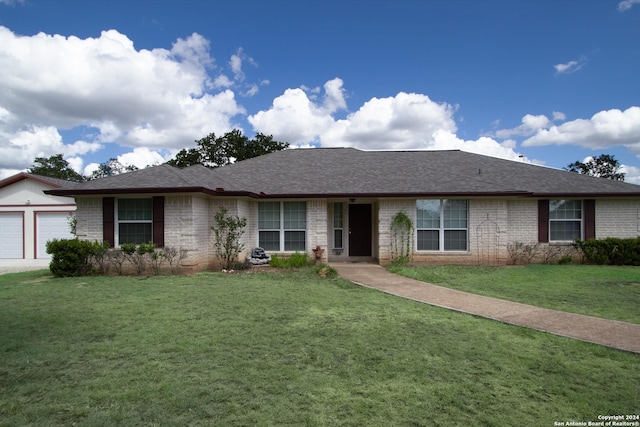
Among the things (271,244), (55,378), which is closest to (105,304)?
(55,378)

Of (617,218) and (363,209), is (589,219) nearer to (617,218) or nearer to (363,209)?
(617,218)

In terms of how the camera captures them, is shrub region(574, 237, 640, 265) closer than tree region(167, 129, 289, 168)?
Yes

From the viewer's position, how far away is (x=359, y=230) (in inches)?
629

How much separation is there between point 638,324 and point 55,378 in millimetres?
8326

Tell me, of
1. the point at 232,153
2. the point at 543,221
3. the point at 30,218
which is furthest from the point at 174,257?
the point at 232,153

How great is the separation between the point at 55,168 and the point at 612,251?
57.7 m

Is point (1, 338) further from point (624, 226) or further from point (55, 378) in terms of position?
point (624, 226)

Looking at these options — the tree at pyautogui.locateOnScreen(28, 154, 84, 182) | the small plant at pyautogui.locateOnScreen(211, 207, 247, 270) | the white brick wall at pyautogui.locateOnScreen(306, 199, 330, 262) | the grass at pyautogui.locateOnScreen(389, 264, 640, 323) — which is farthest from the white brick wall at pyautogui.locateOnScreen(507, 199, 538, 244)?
the tree at pyautogui.locateOnScreen(28, 154, 84, 182)

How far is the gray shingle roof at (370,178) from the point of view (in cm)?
1251

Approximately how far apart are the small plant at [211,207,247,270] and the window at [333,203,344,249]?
14.1 feet

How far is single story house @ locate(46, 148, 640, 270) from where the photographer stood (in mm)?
12023

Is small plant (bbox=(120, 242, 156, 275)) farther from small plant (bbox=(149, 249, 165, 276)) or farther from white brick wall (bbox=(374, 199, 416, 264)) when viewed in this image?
white brick wall (bbox=(374, 199, 416, 264))

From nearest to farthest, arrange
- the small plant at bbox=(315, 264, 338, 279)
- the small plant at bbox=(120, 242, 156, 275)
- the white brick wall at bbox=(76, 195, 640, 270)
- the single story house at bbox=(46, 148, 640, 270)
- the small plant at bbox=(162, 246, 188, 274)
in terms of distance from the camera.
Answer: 1. the small plant at bbox=(315, 264, 338, 279)
2. the small plant at bbox=(120, 242, 156, 275)
3. the small plant at bbox=(162, 246, 188, 274)
4. the white brick wall at bbox=(76, 195, 640, 270)
5. the single story house at bbox=(46, 148, 640, 270)

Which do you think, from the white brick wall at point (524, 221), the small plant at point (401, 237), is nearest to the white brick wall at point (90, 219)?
the small plant at point (401, 237)
